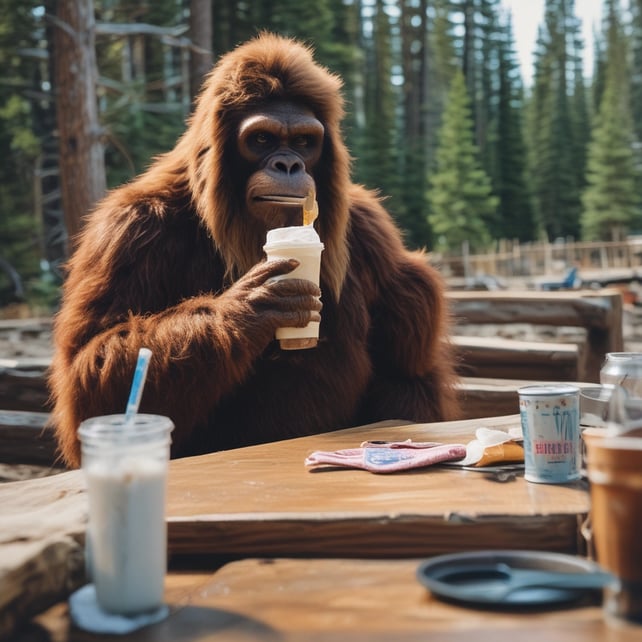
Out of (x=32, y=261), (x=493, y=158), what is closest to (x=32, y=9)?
(x=32, y=261)

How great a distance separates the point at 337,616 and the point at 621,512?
0.38 meters

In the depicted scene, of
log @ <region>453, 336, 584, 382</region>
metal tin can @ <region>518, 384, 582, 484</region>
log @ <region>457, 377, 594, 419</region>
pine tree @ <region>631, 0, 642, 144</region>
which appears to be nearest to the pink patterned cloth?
metal tin can @ <region>518, 384, 582, 484</region>

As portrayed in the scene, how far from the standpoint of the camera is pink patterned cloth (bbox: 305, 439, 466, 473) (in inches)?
73.0

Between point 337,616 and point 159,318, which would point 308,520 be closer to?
point 337,616

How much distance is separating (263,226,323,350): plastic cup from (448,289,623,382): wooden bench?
2484 mm

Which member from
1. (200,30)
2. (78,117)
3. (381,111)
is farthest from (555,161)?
(78,117)

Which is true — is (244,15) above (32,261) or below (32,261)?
above

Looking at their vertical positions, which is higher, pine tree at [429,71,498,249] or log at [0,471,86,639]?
pine tree at [429,71,498,249]

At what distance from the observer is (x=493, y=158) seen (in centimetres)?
4084

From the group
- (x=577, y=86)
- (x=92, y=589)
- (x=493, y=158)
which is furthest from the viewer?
(x=577, y=86)

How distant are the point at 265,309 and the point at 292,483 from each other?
794 millimetres

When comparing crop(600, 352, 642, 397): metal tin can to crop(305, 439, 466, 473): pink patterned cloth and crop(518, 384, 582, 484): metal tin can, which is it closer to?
crop(518, 384, 582, 484): metal tin can

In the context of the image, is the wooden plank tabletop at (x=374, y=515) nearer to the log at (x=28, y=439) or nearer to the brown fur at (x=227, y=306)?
the brown fur at (x=227, y=306)

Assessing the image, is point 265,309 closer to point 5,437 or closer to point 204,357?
point 204,357
